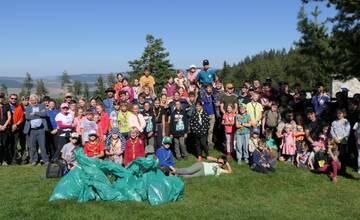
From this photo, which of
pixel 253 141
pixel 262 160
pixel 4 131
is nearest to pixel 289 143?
pixel 253 141

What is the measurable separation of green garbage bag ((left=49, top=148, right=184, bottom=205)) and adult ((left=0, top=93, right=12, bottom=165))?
4760 millimetres

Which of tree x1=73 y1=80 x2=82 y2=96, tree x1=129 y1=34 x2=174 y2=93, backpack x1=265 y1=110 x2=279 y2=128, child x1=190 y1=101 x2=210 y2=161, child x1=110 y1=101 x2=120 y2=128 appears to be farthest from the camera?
tree x1=73 y1=80 x2=82 y2=96

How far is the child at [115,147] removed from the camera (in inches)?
461

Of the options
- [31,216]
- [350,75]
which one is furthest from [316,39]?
[31,216]

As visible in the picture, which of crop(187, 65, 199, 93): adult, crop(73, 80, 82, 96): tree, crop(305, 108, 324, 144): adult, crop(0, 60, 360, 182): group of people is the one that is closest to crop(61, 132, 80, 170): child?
crop(0, 60, 360, 182): group of people

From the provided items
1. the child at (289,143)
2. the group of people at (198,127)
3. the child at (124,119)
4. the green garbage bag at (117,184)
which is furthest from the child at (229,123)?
the green garbage bag at (117,184)

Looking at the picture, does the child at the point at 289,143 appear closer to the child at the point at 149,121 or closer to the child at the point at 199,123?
the child at the point at 199,123

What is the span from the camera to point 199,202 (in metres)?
9.43

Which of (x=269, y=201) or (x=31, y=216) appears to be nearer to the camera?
(x=31, y=216)

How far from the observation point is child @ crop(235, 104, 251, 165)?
13.1 meters

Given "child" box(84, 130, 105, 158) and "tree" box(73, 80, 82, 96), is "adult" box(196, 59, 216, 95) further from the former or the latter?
"tree" box(73, 80, 82, 96)

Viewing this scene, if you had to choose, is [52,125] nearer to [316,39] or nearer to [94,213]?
[94,213]

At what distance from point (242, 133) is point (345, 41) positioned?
3.97m

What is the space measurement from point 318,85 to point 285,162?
9.81 ft
